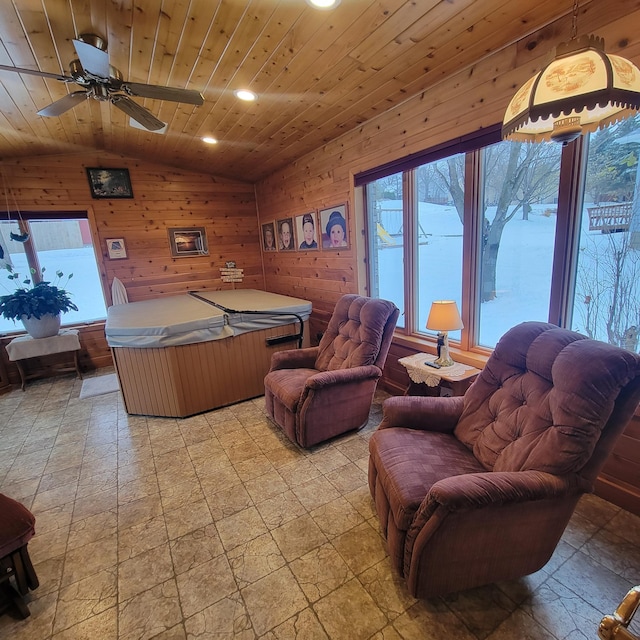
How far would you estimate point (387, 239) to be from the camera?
128 inches

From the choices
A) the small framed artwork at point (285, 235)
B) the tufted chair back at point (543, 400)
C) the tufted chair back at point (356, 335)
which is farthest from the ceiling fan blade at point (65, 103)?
the tufted chair back at point (543, 400)

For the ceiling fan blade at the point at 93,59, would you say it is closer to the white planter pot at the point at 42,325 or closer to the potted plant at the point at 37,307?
the potted plant at the point at 37,307

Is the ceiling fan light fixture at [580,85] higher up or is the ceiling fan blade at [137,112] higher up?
the ceiling fan blade at [137,112]

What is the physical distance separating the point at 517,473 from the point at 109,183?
18.0 feet

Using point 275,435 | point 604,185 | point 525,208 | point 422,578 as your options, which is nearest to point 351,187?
point 525,208

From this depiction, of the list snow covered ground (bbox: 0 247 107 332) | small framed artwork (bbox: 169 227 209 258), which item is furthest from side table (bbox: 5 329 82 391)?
small framed artwork (bbox: 169 227 209 258)

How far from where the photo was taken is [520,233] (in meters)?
2.19

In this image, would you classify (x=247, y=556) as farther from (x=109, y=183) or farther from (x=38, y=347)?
(x=109, y=183)

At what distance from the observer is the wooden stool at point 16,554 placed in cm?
134

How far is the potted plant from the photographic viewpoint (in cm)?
369

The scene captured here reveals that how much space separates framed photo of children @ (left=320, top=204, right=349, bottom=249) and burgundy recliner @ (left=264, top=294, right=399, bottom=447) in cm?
96

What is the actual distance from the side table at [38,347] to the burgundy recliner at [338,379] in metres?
2.92

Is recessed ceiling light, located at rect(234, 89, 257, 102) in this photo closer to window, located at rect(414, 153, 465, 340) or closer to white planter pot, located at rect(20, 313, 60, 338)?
window, located at rect(414, 153, 465, 340)

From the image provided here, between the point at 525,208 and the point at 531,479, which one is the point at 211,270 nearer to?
the point at 525,208
